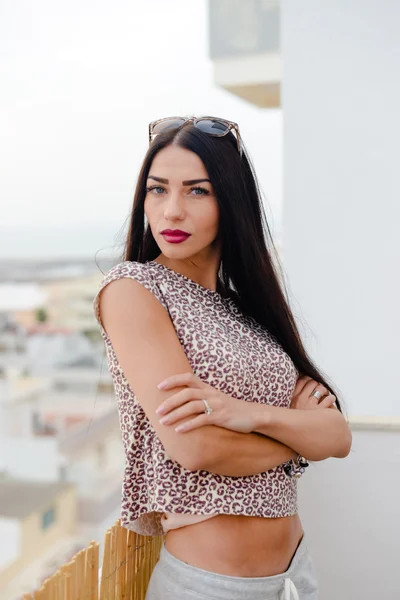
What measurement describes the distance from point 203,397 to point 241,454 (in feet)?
0.39

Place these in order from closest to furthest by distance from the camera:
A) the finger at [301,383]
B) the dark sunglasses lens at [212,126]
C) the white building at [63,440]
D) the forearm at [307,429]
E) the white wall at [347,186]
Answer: the forearm at [307,429], the dark sunglasses lens at [212,126], the finger at [301,383], the white wall at [347,186], the white building at [63,440]

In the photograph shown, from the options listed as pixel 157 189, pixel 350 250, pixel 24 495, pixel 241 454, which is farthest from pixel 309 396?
pixel 24 495

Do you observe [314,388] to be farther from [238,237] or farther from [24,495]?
[24,495]

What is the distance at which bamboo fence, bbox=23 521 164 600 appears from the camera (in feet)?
3.65

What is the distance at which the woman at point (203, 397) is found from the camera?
1068 millimetres

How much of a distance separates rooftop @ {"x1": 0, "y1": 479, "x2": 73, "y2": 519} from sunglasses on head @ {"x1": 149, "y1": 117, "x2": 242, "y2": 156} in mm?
17698

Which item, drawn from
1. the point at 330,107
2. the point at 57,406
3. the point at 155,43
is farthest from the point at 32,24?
the point at 330,107

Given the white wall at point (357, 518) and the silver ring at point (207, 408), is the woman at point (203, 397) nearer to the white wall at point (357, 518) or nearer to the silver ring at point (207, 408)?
the silver ring at point (207, 408)

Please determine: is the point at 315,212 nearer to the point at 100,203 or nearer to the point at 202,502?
the point at 202,502

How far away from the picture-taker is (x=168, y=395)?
104 centimetres

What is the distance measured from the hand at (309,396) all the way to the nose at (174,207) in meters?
0.43

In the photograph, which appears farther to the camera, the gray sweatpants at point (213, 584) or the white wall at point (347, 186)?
the white wall at point (347, 186)

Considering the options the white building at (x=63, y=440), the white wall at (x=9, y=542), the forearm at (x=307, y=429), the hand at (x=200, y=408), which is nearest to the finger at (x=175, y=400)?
the hand at (x=200, y=408)

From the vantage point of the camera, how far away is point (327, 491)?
198 centimetres
